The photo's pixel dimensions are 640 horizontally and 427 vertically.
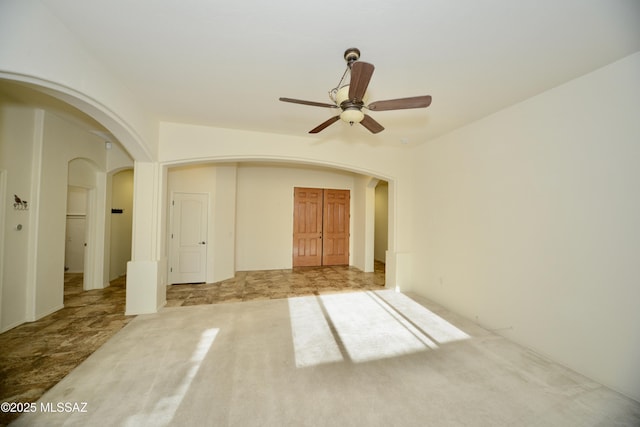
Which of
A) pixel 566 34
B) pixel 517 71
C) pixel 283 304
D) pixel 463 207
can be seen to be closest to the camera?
pixel 566 34

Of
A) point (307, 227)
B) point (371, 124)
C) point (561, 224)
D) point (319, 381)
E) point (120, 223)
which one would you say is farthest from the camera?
point (307, 227)

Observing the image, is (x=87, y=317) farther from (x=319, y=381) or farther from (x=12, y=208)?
(x=319, y=381)

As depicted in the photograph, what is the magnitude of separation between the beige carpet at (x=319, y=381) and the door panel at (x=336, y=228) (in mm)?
3995

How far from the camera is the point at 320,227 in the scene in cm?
732

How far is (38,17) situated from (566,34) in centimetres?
403

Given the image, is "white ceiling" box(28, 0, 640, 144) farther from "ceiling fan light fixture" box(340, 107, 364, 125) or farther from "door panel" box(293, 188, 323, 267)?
"door panel" box(293, 188, 323, 267)

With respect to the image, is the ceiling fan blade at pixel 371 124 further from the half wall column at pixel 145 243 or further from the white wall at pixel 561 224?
the half wall column at pixel 145 243

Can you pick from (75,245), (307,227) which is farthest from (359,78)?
(75,245)

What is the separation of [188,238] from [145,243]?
1613 millimetres

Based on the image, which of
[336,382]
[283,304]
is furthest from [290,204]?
[336,382]

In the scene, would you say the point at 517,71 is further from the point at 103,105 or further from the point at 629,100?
the point at 103,105

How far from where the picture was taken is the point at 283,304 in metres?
4.14

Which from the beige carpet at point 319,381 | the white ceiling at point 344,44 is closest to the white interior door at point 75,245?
the beige carpet at point 319,381

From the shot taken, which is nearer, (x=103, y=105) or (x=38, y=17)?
(x=38, y=17)
